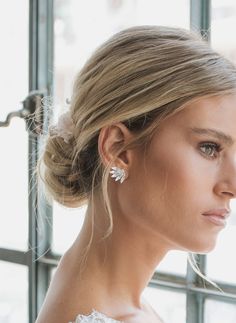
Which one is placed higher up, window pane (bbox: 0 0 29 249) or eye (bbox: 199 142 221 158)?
window pane (bbox: 0 0 29 249)

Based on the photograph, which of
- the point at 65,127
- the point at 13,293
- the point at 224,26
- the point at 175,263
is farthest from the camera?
the point at 13,293

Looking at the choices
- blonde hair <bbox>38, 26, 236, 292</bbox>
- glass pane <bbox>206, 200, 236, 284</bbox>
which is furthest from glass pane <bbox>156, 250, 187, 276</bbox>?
blonde hair <bbox>38, 26, 236, 292</bbox>

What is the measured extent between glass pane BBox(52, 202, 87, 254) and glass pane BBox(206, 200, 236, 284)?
663 mm

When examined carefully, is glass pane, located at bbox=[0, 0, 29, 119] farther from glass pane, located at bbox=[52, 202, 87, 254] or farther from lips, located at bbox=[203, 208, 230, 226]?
lips, located at bbox=[203, 208, 230, 226]

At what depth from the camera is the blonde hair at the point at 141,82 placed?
3.02 feet

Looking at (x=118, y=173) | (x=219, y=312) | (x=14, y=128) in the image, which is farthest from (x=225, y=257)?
(x=14, y=128)

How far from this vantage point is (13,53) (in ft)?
8.48

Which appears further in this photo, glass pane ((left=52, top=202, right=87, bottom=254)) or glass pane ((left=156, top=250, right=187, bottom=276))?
glass pane ((left=52, top=202, right=87, bottom=254))

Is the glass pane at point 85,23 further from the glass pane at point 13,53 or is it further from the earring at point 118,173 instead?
the earring at point 118,173

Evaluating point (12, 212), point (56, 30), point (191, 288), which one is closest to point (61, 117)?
point (191, 288)

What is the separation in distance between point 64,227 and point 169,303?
0.58 metres

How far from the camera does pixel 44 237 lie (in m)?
2.50

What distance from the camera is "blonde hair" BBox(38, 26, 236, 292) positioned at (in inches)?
36.2

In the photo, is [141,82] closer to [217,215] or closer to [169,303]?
[217,215]
